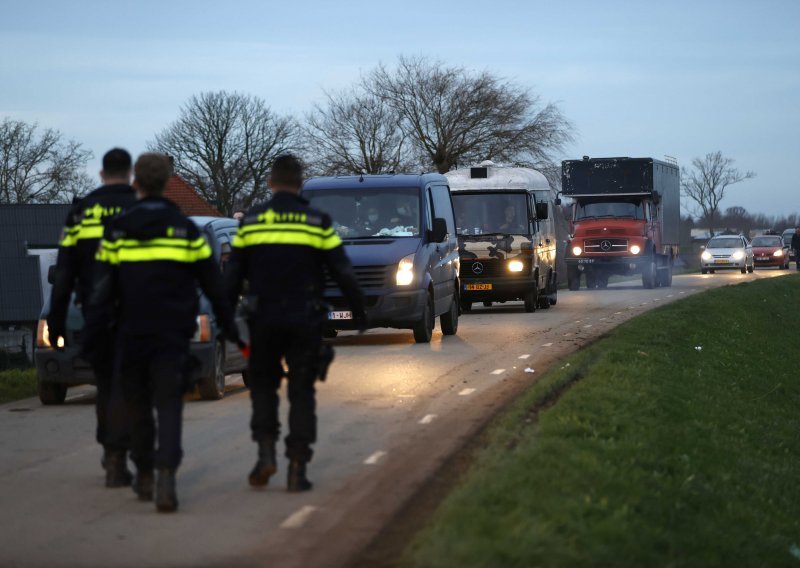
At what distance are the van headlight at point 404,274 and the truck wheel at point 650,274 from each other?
20.8m

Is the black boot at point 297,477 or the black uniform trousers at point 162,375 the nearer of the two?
the black uniform trousers at point 162,375

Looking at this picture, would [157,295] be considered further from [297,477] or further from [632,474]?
[632,474]

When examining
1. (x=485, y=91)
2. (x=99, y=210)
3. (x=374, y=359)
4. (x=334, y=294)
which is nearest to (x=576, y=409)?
(x=99, y=210)

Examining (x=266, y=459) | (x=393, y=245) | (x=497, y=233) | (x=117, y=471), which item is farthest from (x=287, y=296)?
(x=497, y=233)

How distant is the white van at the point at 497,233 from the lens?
26344mm

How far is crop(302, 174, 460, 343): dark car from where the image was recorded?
18156 millimetres

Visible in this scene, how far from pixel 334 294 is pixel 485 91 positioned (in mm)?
52150

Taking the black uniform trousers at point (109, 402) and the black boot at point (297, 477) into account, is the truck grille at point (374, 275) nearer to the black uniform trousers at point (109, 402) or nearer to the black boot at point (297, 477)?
the black uniform trousers at point (109, 402)

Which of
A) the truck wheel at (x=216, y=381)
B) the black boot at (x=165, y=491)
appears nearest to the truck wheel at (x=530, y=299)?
the truck wheel at (x=216, y=381)

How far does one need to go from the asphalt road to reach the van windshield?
3214mm

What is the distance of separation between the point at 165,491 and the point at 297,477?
83 centimetres

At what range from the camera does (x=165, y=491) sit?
281 inches

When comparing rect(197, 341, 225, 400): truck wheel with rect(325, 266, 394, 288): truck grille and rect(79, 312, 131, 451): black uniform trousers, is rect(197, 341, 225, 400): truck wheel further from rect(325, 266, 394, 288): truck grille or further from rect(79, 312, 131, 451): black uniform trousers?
rect(325, 266, 394, 288): truck grille

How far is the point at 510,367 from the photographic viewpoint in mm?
15148
